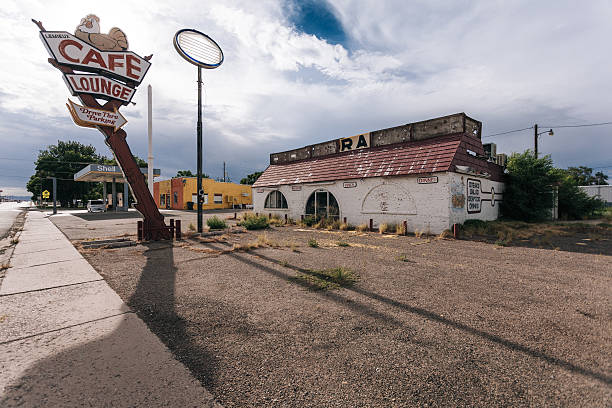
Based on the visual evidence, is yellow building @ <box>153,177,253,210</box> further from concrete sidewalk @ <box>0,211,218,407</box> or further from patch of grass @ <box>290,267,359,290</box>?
patch of grass @ <box>290,267,359,290</box>

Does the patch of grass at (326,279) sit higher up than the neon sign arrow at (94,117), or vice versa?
the neon sign arrow at (94,117)

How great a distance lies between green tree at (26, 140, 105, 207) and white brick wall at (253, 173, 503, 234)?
186 ft

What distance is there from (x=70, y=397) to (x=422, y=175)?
13.4 meters

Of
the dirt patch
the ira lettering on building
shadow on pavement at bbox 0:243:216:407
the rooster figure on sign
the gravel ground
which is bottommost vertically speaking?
the gravel ground

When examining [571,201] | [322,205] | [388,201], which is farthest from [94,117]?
[571,201]

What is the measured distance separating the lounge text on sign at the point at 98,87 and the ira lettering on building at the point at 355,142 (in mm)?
12482

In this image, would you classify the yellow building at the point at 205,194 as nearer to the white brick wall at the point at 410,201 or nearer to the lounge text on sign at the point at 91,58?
the white brick wall at the point at 410,201

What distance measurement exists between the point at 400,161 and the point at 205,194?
3352 cm

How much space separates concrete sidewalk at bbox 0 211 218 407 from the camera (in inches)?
81.4

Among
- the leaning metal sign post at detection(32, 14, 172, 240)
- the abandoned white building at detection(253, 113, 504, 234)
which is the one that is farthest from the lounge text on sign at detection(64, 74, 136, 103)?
the abandoned white building at detection(253, 113, 504, 234)

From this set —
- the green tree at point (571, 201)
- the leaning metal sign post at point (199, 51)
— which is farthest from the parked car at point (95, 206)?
the green tree at point (571, 201)

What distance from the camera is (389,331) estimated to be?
322 cm

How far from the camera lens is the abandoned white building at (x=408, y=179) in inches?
485

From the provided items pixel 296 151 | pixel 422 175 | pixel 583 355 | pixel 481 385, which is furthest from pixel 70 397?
pixel 296 151
